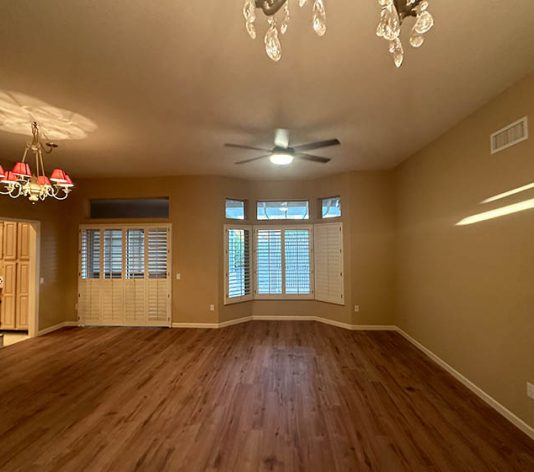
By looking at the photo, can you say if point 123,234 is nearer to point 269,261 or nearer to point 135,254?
point 135,254

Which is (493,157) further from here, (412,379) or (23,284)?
(23,284)

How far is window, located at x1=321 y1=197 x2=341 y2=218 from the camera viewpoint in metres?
5.61

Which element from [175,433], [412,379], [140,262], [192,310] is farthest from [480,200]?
[140,262]

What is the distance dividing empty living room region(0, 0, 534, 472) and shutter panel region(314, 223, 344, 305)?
0.04 meters

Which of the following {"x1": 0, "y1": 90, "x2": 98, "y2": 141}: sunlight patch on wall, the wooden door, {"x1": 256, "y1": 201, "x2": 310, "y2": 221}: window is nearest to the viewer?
{"x1": 0, "y1": 90, "x2": 98, "y2": 141}: sunlight patch on wall

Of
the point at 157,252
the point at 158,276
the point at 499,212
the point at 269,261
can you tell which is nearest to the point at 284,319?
the point at 269,261

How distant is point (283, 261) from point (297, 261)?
0.30 m

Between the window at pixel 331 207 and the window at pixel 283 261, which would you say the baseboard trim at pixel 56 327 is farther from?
the window at pixel 331 207

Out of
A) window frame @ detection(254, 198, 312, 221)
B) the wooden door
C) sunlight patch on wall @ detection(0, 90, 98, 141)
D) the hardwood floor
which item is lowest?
the hardwood floor

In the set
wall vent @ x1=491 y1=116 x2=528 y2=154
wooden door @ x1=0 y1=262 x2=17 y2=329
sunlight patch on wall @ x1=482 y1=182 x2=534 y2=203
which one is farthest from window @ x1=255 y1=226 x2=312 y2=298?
wooden door @ x1=0 y1=262 x2=17 y2=329

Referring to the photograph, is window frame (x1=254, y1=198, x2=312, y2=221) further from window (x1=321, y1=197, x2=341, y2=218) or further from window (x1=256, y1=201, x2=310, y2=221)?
window (x1=321, y1=197, x2=341, y2=218)

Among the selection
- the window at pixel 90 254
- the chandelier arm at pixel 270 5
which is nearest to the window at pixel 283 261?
the window at pixel 90 254

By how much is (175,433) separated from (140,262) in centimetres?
387

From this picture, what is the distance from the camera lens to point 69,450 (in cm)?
219
